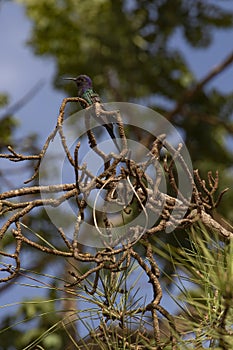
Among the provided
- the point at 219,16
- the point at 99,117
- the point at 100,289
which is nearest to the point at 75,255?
the point at 100,289

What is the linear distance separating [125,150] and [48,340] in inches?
236

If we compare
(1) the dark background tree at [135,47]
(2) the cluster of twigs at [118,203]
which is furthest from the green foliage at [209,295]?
(1) the dark background tree at [135,47]

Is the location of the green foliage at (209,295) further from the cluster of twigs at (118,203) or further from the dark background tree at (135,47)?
the dark background tree at (135,47)

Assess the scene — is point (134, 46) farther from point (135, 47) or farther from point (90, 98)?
point (90, 98)

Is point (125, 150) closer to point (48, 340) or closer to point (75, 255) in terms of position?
point (75, 255)

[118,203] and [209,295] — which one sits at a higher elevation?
[118,203]

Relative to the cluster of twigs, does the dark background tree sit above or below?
above

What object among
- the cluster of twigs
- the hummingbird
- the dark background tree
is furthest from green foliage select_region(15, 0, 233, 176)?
the cluster of twigs

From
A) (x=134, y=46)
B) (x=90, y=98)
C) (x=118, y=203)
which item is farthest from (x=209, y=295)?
(x=134, y=46)

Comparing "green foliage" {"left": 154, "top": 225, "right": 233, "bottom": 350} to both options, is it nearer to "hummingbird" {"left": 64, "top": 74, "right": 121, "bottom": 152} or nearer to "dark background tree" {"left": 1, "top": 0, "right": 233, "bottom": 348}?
"hummingbird" {"left": 64, "top": 74, "right": 121, "bottom": 152}

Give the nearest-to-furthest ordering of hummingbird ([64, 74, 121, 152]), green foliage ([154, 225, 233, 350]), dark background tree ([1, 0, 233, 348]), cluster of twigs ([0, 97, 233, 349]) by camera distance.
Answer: green foliage ([154, 225, 233, 350]), cluster of twigs ([0, 97, 233, 349]), hummingbird ([64, 74, 121, 152]), dark background tree ([1, 0, 233, 348])

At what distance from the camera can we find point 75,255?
1481 mm

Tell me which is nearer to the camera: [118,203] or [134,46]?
[118,203]

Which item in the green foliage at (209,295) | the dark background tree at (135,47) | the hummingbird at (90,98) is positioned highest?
the dark background tree at (135,47)
